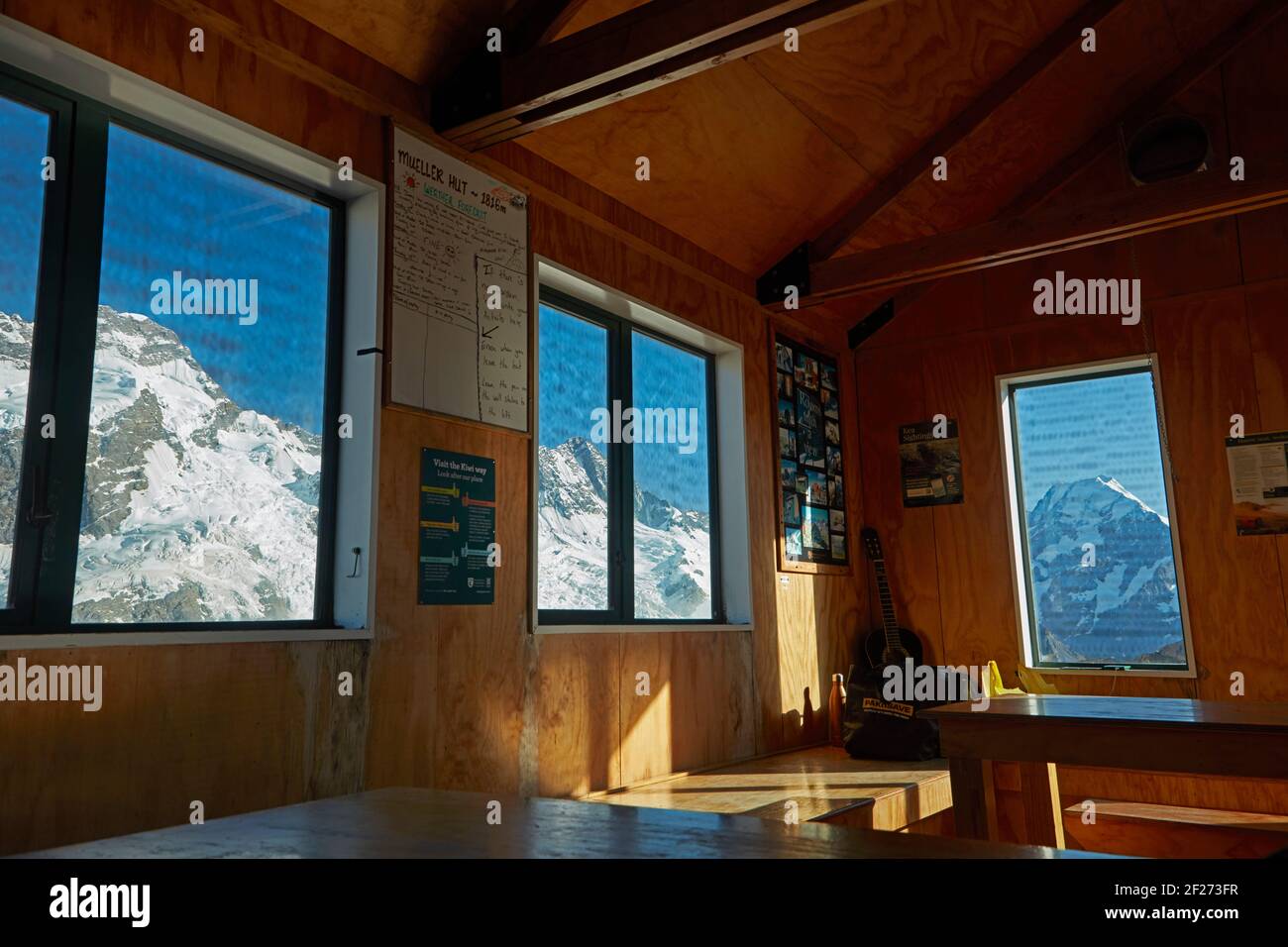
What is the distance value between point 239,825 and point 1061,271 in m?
4.97

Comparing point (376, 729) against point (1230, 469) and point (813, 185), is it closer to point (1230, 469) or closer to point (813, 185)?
point (813, 185)

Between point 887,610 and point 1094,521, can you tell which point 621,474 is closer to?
point 887,610

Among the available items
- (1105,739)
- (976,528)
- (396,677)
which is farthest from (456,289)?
(976,528)

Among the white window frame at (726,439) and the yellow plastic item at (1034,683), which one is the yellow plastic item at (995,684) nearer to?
the yellow plastic item at (1034,683)

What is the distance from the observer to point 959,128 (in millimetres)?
4672

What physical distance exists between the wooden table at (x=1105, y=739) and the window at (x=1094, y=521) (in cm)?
192

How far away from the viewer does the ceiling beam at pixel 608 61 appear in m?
2.72

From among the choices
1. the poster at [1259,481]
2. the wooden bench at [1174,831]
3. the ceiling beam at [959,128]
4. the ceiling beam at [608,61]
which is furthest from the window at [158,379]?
the poster at [1259,481]

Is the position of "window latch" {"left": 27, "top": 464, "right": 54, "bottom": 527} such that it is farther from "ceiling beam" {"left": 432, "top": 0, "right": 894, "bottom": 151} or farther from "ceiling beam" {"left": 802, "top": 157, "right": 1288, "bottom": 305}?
"ceiling beam" {"left": 802, "top": 157, "right": 1288, "bottom": 305}

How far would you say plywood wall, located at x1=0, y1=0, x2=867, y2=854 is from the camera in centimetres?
218

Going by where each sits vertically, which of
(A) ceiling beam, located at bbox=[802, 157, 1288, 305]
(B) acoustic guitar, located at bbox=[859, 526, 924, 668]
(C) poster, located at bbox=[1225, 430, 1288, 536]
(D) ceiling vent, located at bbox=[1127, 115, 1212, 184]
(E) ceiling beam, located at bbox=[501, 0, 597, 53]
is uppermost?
(D) ceiling vent, located at bbox=[1127, 115, 1212, 184]

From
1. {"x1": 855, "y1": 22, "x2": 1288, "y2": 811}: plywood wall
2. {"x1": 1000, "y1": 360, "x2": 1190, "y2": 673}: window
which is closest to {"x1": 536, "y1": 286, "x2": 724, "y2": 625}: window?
{"x1": 855, "y1": 22, "x2": 1288, "y2": 811}: plywood wall

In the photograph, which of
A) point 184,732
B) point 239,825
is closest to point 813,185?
point 184,732

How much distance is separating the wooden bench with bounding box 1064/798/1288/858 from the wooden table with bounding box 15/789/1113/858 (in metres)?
3.47
